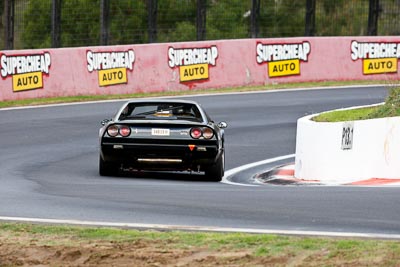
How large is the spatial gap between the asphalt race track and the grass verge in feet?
2.68

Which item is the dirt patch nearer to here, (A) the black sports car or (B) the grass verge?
(B) the grass verge

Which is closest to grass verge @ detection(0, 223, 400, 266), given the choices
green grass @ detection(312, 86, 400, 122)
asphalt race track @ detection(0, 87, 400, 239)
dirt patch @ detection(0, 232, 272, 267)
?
dirt patch @ detection(0, 232, 272, 267)

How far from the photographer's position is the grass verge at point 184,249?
836 centimetres

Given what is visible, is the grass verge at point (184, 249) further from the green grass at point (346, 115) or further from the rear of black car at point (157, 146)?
the green grass at point (346, 115)

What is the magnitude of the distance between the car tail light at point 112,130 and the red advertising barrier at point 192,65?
11500mm

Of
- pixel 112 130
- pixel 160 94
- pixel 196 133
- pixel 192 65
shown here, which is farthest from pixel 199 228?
pixel 192 65

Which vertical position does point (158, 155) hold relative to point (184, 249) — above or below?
above

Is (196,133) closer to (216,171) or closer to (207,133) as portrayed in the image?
(207,133)

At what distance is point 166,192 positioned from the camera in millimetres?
12891

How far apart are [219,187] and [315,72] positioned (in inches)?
806

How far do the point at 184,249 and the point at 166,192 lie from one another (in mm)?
4069

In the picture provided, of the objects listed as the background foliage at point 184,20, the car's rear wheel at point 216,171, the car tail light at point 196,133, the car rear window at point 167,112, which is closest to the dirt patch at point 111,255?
the car tail light at point 196,133

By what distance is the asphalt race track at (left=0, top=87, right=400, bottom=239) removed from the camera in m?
10.6

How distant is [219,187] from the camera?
14258mm
